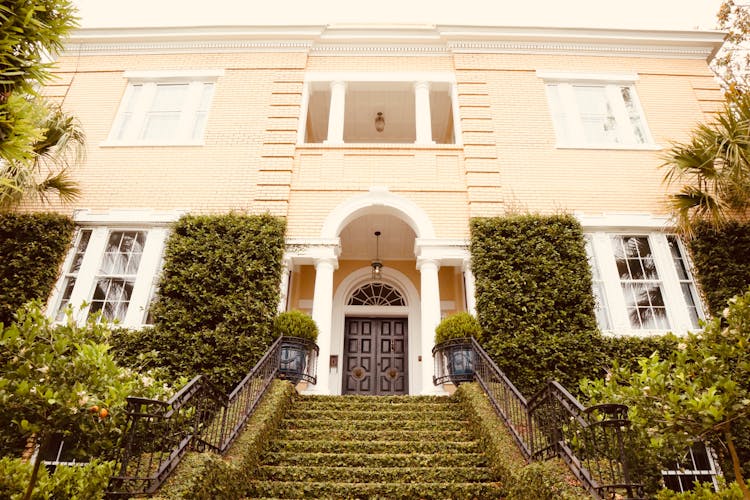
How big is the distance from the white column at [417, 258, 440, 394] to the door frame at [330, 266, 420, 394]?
243 centimetres

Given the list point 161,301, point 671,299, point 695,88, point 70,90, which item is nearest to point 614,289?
point 671,299

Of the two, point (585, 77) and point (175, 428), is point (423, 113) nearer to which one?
point (585, 77)

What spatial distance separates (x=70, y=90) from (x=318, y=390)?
10.2 metres

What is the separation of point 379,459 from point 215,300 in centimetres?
475

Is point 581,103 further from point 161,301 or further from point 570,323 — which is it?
point 161,301

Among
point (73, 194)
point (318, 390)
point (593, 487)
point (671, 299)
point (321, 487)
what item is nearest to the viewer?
point (593, 487)

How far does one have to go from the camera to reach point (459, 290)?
12688mm

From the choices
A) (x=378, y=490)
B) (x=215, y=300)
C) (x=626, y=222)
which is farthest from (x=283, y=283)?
(x=626, y=222)

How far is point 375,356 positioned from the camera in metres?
12.3

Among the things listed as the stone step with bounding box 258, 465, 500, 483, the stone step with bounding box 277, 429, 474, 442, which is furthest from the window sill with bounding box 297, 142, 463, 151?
the stone step with bounding box 258, 465, 500, 483

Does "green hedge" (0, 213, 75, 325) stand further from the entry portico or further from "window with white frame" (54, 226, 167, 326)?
the entry portico

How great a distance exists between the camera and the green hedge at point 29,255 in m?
9.05

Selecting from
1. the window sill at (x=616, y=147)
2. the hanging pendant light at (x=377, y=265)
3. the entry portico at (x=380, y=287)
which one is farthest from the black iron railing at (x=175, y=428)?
the window sill at (x=616, y=147)

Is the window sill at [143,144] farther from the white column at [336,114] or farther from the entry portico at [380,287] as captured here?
the entry portico at [380,287]
